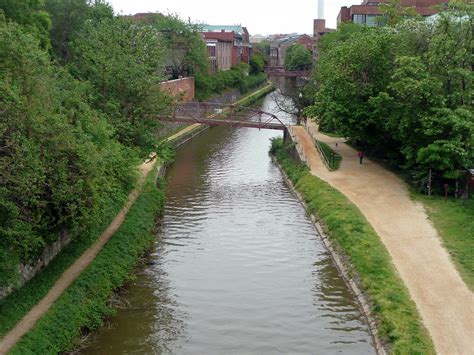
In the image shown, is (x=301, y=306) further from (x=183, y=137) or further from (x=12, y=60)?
(x=183, y=137)

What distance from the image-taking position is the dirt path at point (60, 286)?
15.8 metres

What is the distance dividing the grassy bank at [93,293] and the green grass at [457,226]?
1161cm

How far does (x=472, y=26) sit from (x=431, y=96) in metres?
4.37

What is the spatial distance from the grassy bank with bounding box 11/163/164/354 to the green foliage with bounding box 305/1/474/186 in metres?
13.8

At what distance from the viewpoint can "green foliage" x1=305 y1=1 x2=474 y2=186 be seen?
29609 millimetres

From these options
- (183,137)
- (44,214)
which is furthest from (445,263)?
(183,137)

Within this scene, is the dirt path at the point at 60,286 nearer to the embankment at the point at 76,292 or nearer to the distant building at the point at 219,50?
the embankment at the point at 76,292

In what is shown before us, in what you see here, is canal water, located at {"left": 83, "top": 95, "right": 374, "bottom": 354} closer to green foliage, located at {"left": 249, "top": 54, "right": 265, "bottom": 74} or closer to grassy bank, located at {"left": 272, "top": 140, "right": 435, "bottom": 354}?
grassy bank, located at {"left": 272, "top": 140, "right": 435, "bottom": 354}

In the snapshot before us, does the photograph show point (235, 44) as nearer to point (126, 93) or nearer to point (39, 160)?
point (126, 93)

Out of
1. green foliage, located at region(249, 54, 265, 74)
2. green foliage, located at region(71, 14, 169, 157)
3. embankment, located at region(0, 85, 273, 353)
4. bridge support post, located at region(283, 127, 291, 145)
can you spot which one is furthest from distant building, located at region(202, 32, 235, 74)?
embankment, located at region(0, 85, 273, 353)

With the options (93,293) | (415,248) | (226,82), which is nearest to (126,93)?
(93,293)

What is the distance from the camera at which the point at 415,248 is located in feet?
76.3

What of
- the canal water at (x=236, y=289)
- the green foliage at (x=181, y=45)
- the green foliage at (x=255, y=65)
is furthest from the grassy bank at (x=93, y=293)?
the green foliage at (x=255, y=65)

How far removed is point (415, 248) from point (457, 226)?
3.13 metres
